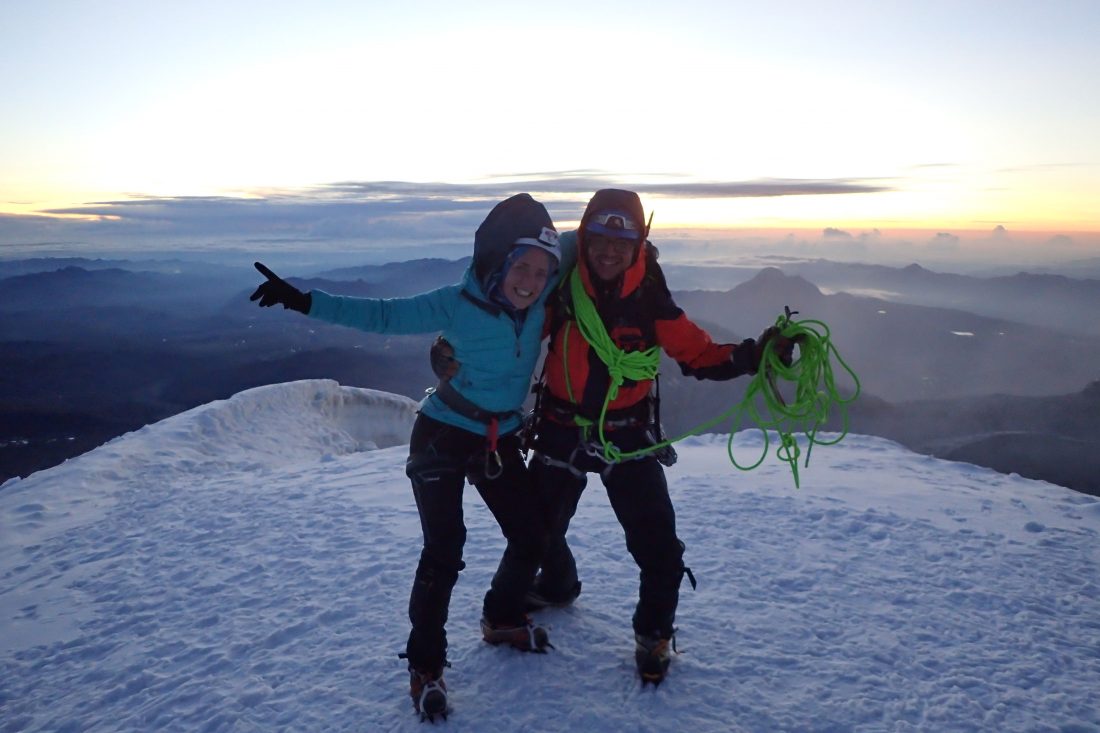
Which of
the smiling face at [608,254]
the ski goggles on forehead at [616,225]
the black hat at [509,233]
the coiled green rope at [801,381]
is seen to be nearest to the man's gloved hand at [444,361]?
the black hat at [509,233]

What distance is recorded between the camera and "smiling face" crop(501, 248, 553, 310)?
11.3 ft

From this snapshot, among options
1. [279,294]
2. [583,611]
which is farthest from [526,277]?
[583,611]

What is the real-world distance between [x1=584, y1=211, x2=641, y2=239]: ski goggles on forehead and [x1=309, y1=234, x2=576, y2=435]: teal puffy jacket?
405 millimetres

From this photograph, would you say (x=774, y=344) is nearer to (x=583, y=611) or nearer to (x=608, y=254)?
(x=608, y=254)

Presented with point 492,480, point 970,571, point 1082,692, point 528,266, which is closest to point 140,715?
point 492,480

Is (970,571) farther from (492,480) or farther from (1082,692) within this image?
(492,480)

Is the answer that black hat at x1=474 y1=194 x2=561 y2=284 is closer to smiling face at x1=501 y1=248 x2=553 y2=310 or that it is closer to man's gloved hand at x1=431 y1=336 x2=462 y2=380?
smiling face at x1=501 y1=248 x2=553 y2=310

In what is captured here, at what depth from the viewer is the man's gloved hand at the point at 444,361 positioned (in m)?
3.55

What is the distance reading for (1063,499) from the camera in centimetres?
785

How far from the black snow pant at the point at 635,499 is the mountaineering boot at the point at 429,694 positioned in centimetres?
100

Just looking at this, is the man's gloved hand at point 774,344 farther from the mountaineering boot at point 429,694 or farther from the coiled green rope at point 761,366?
the mountaineering boot at point 429,694

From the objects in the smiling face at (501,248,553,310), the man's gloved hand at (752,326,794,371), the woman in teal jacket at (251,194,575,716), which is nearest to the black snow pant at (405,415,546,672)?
the woman in teal jacket at (251,194,575,716)

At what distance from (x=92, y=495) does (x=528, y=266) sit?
26.5 ft

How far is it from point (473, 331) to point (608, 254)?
0.86 metres
